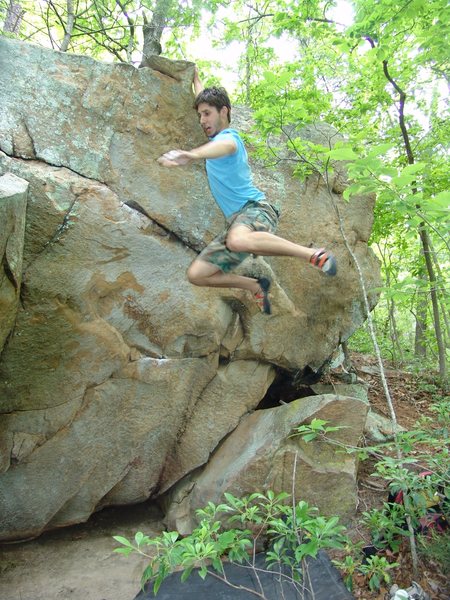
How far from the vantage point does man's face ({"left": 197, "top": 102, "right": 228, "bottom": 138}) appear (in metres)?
3.95

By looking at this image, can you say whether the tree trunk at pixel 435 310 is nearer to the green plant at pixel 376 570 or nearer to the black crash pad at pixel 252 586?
the green plant at pixel 376 570

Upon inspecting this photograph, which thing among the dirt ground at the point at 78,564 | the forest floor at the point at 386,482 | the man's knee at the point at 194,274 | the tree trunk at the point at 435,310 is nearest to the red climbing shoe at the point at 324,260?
the man's knee at the point at 194,274

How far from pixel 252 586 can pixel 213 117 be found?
4.34 metres

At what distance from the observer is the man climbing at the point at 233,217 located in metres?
3.60

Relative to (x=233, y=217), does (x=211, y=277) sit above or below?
below

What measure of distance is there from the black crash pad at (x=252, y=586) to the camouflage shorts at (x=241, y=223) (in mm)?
2839

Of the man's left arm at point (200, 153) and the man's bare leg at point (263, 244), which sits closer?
the man's left arm at point (200, 153)

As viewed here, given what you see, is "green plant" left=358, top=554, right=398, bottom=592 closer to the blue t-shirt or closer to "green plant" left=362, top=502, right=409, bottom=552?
"green plant" left=362, top=502, right=409, bottom=552

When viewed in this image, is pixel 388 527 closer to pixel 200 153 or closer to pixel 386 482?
pixel 386 482

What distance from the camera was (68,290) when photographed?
4.30m

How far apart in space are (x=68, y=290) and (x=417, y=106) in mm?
7751

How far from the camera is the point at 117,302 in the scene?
467 centimetres

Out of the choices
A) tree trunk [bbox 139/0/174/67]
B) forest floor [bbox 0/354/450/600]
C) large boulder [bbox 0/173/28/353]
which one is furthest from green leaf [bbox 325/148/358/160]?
tree trunk [bbox 139/0/174/67]

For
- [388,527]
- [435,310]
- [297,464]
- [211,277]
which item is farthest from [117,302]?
[435,310]
